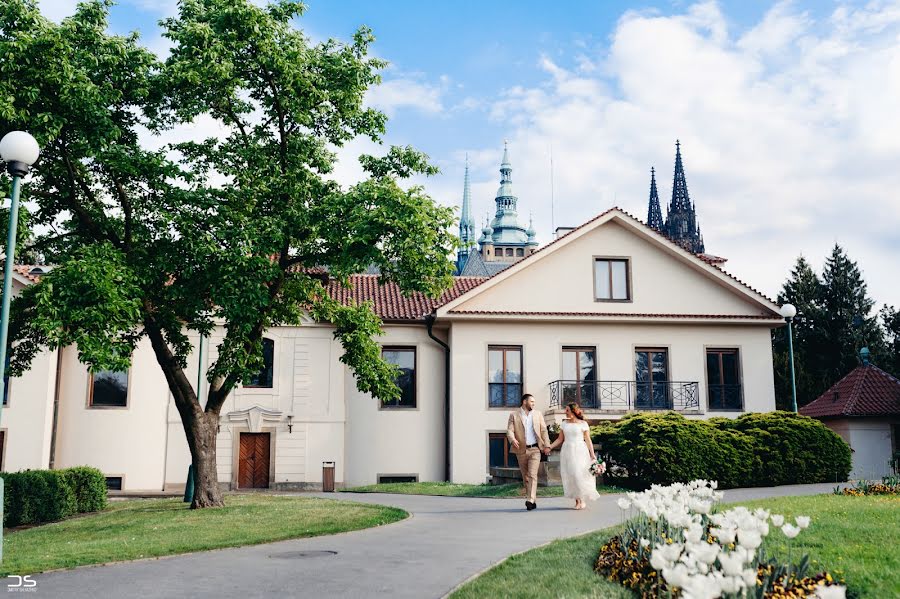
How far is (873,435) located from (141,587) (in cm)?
2910

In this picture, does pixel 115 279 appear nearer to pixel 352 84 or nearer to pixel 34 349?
pixel 34 349

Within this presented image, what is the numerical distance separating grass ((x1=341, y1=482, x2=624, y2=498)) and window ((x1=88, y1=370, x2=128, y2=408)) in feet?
28.2

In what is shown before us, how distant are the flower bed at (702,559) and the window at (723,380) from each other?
1963 cm

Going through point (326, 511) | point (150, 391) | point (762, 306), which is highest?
point (762, 306)

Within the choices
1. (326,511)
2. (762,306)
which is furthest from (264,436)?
(762,306)

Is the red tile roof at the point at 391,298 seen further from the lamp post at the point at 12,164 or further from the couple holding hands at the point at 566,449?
the lamp post at the point at 12,164

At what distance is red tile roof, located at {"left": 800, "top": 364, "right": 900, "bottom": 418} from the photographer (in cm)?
2945

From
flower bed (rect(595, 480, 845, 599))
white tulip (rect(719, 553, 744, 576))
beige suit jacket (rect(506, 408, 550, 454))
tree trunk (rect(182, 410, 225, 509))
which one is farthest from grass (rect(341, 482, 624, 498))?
white tulip (rect(719, 553, 744, 576))

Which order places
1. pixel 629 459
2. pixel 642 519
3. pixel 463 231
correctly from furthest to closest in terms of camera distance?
1. pixel 463 231
2. pixel 629 459
3. pixel 642 519

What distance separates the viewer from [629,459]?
59.5ft

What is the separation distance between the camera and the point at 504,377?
2636cm

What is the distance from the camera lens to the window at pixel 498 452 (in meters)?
25.8

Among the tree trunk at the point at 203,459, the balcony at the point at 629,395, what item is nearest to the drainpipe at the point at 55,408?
the tree trunk at the point at 203,459

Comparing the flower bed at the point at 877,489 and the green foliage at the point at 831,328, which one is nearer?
→ the flower bed at the point at 877,489
